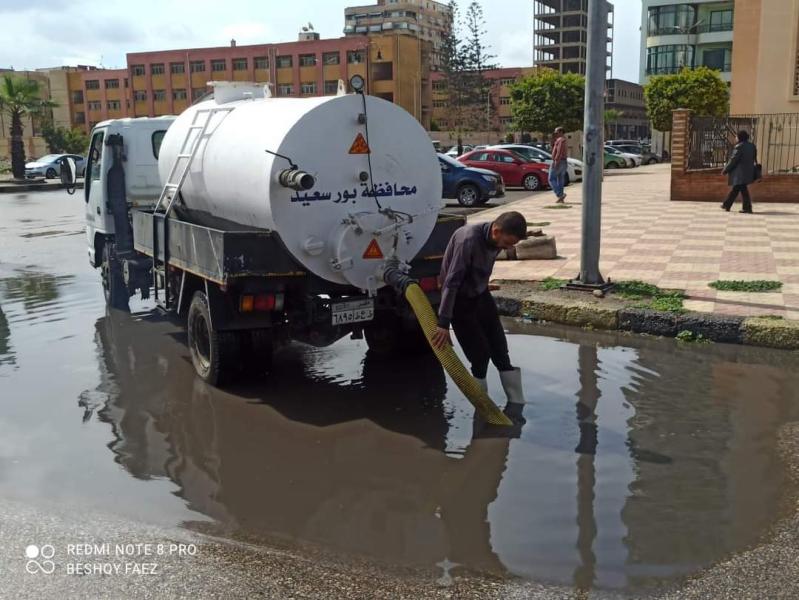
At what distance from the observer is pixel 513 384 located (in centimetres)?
605

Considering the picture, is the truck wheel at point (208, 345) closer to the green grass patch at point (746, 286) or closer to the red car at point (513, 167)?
the green grass patch at point (746, 286)

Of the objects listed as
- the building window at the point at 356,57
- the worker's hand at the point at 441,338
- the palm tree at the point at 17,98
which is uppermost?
the building window at the point at 356,57

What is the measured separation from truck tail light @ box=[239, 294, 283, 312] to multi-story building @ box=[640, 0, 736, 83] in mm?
76146

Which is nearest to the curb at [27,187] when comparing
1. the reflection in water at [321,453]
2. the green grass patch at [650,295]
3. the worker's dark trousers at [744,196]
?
the worker's dark trousers at [744,196]

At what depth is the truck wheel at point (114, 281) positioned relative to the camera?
944cm

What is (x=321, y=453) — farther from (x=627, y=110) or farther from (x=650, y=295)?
(x=627, y=110)

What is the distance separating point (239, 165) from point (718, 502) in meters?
4.19

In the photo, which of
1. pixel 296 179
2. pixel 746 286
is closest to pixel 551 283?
pixel 746 286

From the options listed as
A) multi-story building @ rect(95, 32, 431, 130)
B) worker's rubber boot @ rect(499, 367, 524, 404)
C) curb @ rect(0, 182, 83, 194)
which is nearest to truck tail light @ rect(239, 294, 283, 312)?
worker's rubber boot @ rect(499, 367, 524, 404)

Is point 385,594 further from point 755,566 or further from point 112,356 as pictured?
point 112,356

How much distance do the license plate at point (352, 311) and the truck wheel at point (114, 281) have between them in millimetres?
4135

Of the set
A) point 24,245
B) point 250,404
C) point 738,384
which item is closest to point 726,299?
point 738,384

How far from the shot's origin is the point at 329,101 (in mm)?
6004

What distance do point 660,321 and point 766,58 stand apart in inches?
677
